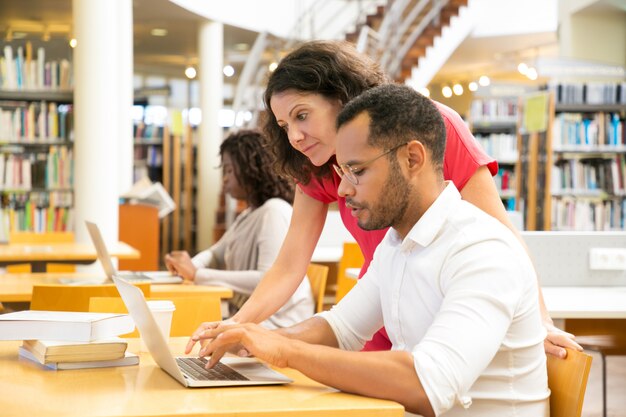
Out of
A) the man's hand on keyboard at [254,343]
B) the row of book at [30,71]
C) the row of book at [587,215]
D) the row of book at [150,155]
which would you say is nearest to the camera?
the man's hand on keyboard at [254,343]

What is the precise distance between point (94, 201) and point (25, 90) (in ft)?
3.87

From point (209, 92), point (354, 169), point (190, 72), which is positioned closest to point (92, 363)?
point (354, 169)

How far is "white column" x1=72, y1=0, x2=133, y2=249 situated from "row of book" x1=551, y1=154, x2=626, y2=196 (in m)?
4.32

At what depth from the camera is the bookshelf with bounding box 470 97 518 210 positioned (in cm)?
1072

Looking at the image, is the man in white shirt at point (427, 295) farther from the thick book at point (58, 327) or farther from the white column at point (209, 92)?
the white column at point (209, 92)

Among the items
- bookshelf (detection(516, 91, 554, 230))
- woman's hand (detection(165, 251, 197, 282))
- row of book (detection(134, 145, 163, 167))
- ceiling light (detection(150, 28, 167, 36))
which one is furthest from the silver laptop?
Result: row of book (detection(134, 145, 163, 167))

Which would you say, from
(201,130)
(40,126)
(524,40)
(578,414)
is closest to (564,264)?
(578,414)

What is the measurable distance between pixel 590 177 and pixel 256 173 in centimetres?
603

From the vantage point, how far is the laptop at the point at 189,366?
160cm

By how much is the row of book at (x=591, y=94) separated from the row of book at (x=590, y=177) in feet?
1.86

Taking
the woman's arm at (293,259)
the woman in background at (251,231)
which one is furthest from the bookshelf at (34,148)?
the woman's arm at (293,259)

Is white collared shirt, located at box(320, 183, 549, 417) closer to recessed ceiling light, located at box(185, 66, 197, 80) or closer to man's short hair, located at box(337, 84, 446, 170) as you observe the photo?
man's short hair, located at box(337, 84, 446, 170)

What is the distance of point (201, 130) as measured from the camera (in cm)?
1238

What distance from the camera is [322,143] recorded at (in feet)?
6.66
